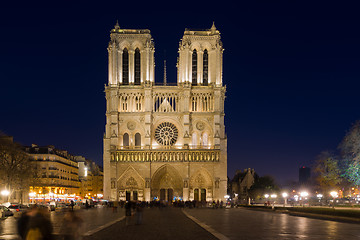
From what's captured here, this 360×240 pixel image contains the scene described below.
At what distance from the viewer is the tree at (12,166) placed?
199 feet

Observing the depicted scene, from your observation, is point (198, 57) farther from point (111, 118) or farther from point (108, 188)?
point (108, 188)

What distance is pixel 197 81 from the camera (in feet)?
285

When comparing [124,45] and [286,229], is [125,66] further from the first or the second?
[286,229]

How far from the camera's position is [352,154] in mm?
40719

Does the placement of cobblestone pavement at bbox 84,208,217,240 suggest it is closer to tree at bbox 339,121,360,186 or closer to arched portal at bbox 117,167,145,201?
tree at bbox 339,121,360,186

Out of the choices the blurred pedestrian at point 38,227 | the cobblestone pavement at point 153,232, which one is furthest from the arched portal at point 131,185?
the blurred pedestrian at point 38,227

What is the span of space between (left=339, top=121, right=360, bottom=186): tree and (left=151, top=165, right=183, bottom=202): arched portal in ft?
146

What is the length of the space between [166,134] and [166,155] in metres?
4.51

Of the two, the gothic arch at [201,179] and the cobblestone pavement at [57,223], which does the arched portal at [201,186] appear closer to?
the gothic arch at [201,179]

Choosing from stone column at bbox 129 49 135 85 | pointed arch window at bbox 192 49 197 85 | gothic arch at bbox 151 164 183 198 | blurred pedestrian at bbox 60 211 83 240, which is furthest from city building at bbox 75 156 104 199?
blurred pedestrian at bbox 60 211 83 240

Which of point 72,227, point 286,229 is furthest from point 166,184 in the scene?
point 72,227

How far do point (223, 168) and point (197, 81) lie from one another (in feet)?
52.5

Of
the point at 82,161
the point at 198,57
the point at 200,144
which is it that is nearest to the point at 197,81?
the point at 198,57

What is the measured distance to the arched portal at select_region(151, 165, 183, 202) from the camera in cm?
8352
